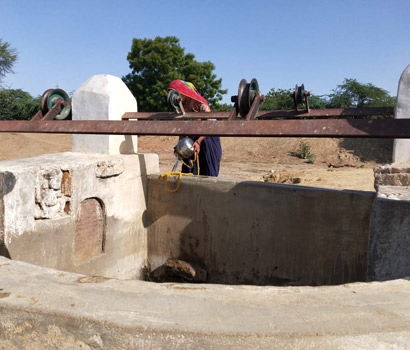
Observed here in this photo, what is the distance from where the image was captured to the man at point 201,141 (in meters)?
4.69

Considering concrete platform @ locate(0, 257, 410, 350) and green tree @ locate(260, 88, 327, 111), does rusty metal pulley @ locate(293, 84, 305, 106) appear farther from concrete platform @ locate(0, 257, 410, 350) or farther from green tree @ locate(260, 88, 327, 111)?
green tree @ locate(260, 88, 327, 111)

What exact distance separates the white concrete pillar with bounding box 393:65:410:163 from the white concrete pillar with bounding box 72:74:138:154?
8.57 ft

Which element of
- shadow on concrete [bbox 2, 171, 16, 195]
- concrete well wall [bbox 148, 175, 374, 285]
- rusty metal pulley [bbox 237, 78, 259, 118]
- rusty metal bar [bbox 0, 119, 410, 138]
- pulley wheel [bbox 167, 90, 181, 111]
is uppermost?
pulley wheel [bbox 167, 90, 181, 111]

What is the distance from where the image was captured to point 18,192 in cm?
281

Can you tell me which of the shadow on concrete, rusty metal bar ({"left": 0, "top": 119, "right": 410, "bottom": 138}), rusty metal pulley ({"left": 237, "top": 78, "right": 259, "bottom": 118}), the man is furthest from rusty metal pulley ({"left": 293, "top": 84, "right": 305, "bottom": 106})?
the shadow on concrete

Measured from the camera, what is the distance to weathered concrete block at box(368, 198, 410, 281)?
7.08ft

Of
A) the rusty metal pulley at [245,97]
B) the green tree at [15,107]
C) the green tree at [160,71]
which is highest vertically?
the green tree at [160,71]

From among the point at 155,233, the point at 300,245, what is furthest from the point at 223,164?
the point at 300,245

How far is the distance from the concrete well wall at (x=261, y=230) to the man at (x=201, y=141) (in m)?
0.93

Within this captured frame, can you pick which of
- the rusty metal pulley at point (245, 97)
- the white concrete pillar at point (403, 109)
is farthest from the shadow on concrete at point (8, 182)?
the white concrete pillar at point (403, 109)

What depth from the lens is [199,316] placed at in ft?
4.06

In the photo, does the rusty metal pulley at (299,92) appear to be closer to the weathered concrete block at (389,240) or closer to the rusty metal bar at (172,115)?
the rusty metal bar at (172,115)

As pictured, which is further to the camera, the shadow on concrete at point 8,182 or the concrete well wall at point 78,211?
the concrete well wall at point 78,211

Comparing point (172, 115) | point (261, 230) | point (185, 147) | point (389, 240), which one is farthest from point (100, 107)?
point (389, 240)
